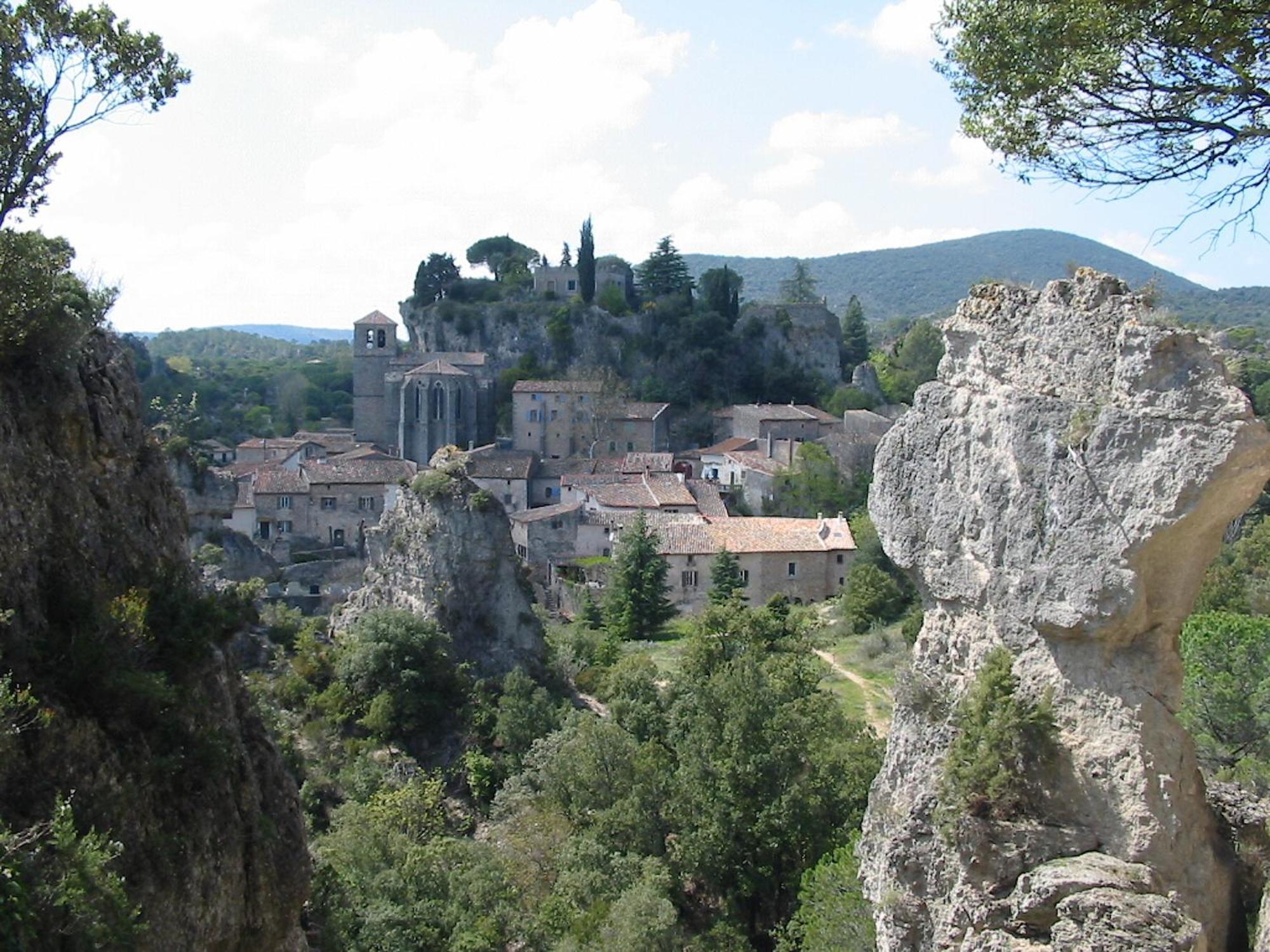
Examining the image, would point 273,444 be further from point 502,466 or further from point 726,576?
point 726,576

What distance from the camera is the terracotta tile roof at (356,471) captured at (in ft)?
177

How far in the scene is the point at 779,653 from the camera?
27672 millimetres

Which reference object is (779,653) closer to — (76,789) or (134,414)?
(134,414)

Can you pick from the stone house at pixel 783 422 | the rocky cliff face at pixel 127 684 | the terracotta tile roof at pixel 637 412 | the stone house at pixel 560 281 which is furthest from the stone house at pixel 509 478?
the rocky cliff face at pixel 127 684

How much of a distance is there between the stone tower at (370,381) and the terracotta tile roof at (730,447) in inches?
885

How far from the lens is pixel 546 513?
52.0 metres

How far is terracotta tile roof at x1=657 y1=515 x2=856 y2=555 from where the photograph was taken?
4681 cm

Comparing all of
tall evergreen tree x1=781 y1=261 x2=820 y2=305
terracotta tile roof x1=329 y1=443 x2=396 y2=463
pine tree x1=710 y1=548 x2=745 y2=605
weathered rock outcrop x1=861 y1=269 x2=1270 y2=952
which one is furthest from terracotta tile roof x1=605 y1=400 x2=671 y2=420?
weathered rock outcrop x1=861 y1=269 x2=1270 y2=952

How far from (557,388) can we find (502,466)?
1207cm

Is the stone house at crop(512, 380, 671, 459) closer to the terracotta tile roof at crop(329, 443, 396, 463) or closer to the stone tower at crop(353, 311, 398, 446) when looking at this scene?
the terracotta tile roof at crop(329, 443, 396, 463)

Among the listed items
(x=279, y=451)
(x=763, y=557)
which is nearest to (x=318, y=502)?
(x=279, y=451)

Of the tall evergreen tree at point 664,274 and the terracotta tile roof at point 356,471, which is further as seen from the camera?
the tall evergreen tree at point 664,274

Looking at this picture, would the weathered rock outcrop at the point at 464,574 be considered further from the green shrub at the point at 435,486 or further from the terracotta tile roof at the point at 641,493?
the terracotta tile roof at the point at 641,493

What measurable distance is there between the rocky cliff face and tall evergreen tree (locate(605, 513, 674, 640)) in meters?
29.5
